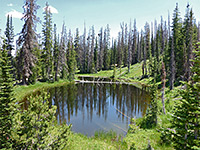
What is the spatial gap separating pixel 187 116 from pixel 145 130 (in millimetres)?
6686

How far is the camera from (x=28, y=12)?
2825 cm

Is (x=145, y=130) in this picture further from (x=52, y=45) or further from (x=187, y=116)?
(x=52, y=45)

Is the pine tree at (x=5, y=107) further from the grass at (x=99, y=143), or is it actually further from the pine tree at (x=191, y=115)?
the pine tree at (x=191, y=115)

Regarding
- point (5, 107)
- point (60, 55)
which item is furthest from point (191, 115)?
point (60, 55)

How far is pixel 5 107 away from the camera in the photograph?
766cm

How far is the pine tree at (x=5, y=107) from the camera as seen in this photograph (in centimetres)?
684


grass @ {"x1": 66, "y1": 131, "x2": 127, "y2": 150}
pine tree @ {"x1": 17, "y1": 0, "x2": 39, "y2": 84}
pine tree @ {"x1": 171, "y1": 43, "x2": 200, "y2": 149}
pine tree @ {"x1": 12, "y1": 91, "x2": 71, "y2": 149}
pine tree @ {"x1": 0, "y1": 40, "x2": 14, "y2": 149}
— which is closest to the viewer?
pine tree @ {"x1": 171, "y1": 43, "x2": 200, "y2": 149}

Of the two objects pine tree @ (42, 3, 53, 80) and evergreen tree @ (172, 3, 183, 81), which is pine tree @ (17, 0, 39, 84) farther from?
evergreen tree @ (172, 3, 183, 81)

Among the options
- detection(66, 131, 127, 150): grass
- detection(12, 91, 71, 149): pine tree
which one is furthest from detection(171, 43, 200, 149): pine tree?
detection(12, 91, 71, 149): pine tree

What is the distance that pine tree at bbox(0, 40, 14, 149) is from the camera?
22.4ft

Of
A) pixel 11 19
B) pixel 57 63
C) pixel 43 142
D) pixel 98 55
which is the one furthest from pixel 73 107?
pixel 98 55

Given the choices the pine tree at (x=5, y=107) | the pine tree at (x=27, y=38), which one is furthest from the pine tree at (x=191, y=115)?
the pine tree at (x=27, y=38)

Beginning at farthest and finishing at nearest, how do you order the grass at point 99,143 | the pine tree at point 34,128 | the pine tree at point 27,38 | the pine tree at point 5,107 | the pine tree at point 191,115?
→ the pine tree at point 27,38, the grass at point 99,143, the pine tree at point 34,128, the pine tree at point 5,107, the pine tree at point 191,115

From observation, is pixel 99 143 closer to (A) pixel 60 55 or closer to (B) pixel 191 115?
(B) pixel 191 115
